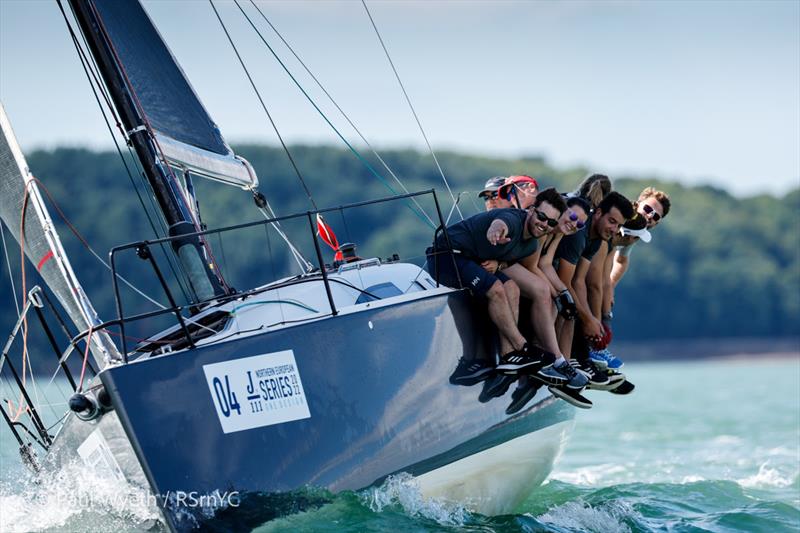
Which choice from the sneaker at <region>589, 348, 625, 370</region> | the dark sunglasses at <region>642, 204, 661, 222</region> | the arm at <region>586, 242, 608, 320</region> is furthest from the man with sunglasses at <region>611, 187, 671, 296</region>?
the sneaker at <region>589, 348, 625, 370</region>

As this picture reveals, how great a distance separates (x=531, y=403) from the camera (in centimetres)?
806

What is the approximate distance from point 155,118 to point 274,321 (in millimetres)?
2488

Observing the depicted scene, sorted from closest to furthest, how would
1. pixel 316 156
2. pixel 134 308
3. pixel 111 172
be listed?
pixel 134 308 → pixel 111 172 → pixel 316 156

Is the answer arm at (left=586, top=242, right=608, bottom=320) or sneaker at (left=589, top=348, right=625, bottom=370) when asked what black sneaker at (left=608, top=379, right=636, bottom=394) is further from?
arm at (left=586, top=242, right=608, bottom=320)

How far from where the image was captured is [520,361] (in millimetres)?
7219

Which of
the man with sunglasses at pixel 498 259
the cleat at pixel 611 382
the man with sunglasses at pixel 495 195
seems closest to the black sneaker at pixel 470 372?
the man with sunglasses at pixel 498 259

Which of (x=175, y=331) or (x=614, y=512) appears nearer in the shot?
(x=175, y=331)

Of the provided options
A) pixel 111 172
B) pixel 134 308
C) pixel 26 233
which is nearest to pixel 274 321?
pixel 26 233

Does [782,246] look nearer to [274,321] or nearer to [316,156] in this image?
[316,156]

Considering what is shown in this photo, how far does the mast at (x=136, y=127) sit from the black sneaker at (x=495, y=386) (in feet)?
6.59

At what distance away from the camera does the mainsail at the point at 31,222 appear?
760 cm

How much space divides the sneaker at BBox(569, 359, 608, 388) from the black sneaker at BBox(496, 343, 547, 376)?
86 centimetres

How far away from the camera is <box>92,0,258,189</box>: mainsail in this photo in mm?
8656

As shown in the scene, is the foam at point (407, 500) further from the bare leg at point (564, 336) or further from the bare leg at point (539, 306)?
the bare leg at point (564, 336)
